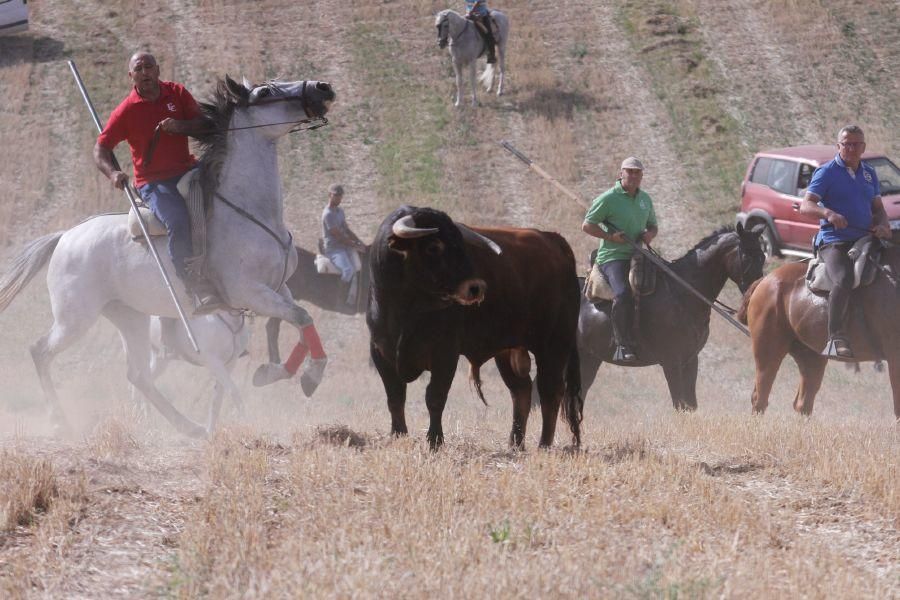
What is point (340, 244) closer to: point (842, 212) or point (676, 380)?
point (676, 380)

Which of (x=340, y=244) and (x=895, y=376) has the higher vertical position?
(x=895, y=376)

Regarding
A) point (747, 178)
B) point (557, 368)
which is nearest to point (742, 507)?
point (557, 368)

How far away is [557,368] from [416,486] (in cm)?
245

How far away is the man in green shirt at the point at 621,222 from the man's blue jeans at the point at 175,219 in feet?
11.9

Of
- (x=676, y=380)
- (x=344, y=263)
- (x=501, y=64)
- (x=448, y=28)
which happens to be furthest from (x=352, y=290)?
(x=501, y=64)

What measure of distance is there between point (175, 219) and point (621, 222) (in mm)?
4175

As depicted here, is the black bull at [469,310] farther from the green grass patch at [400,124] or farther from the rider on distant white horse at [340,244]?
the green grass patch at [400,124]

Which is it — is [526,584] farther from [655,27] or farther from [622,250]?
[655,27]

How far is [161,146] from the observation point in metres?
9.73

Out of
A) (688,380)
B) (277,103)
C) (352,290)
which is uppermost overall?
(277,103)

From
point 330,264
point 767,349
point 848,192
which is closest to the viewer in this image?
point 848,192

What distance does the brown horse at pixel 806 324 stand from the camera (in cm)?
1134

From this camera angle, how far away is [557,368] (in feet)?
29.5

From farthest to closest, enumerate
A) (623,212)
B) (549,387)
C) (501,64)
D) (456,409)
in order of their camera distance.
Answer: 1. (501,64)
2. (456,409)
3. (623,212)
4. (549,387)
